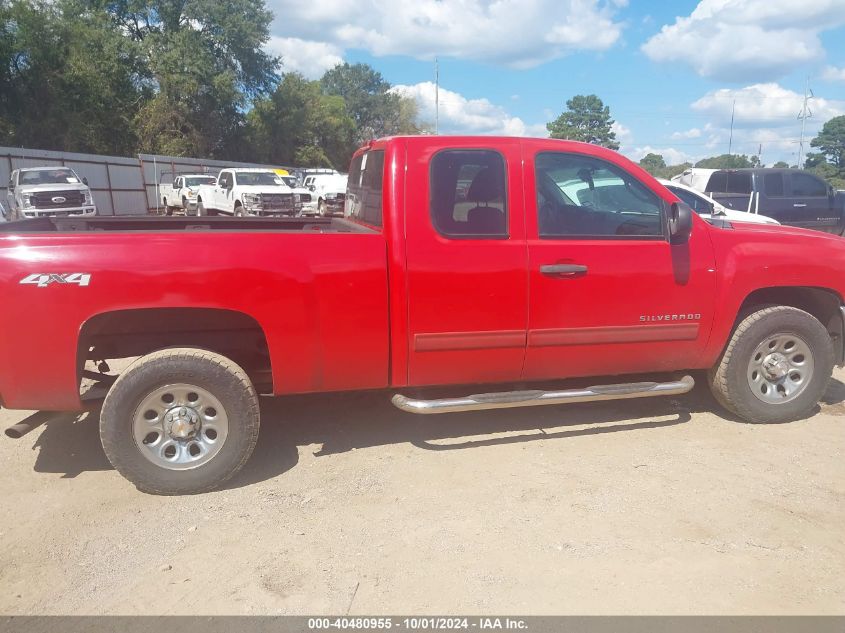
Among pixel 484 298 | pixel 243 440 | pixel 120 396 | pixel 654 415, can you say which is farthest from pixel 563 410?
pixel 120 396

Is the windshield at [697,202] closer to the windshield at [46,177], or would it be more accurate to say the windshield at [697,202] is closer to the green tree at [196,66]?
the windshield at [46,177]

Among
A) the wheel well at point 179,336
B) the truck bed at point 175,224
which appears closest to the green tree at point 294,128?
the truck bed at point 175,224

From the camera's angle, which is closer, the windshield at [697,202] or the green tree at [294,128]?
the windshield at [697,202]

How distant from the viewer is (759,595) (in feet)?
9.02

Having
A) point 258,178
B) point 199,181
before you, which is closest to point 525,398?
point 258,178

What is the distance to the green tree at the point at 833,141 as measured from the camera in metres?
79.2

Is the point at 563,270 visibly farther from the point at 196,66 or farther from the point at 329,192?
the point at 196,66

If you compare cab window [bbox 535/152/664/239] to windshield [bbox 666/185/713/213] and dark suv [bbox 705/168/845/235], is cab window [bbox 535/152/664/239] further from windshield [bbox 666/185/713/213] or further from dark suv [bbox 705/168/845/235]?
dark suv [bbox 705/168/845/235]

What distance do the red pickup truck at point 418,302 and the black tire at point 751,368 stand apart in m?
0.01

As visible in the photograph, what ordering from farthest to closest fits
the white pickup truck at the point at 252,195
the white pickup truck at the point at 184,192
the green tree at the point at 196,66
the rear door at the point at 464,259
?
the green tree at the point at 196,66 < the white pickup truck at the point at 184,192 < the white pickup truck at the point at 252,195 < the rear door at the point at 464,259

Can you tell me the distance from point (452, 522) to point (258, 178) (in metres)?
19.1

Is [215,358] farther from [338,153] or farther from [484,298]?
[338,153]

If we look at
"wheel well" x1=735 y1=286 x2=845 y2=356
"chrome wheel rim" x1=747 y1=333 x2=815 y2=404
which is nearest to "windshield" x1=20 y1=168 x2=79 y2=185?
"wheel well" x1=735 y1=286 x2=845 y2=356

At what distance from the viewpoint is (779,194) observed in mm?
13922
